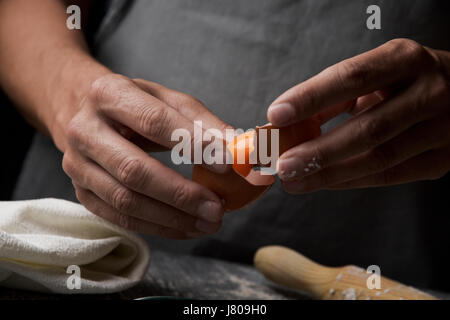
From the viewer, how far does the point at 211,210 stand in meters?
0.52

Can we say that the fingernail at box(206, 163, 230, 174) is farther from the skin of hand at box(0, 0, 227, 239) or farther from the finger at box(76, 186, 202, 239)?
the finger at box(76, 186, 202, 239)

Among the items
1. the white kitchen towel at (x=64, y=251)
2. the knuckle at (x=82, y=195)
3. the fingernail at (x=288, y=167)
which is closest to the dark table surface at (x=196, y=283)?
the white kitchen towel at (x=64, y=251)

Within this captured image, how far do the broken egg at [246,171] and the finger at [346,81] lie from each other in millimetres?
30

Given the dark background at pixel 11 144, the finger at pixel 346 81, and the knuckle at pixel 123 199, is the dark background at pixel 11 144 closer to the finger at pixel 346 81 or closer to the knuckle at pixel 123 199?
the knuckle at pixel 123 199

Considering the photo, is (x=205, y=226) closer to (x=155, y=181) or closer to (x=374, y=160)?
(x=155, y=181)

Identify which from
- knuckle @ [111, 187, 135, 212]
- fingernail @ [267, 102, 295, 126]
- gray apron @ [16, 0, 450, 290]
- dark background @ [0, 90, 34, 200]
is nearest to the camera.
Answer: fingernail @ [267, 102, 295, 126]

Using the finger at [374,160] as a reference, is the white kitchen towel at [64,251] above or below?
below

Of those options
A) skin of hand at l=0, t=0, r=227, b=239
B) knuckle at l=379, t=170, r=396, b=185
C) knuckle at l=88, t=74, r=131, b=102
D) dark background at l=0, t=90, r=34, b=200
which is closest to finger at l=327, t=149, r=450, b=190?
knuckle at l=379, t=170, r=396, b=185

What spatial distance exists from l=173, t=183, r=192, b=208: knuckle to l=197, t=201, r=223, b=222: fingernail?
0.05 feet

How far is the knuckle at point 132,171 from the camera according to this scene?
52 centimetres

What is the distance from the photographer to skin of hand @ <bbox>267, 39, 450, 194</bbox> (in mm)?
470

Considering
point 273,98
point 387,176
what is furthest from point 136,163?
point 273,98

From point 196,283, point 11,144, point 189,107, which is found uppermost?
point 11,144

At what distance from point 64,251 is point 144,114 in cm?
19
